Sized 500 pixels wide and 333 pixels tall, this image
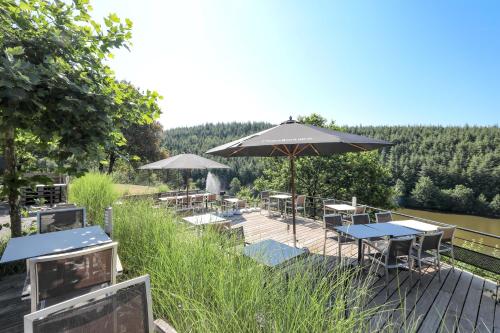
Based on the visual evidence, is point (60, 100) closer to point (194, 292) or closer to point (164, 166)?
point (194, 292)

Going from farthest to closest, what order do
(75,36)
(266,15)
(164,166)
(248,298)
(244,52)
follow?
(244,52) → (164,166) → (266,15) → (75,36) → (248,298)

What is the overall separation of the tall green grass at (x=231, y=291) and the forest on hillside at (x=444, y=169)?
39.1 m

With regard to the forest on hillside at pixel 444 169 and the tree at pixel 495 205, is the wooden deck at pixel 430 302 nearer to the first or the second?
the forest on hillside at pixel 444 169

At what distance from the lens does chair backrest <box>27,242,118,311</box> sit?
176 centimetres

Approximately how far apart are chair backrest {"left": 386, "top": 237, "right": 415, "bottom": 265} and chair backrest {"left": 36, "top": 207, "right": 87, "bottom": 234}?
4717 millimetres

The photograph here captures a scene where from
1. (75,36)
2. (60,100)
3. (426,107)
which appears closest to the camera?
(60,100)

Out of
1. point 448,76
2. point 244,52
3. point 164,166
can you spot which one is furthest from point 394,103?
point 164,166

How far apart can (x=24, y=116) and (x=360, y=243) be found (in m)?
4.56

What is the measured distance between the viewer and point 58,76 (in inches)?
90.7

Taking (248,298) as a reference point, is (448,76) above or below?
above

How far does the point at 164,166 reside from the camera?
7.80m

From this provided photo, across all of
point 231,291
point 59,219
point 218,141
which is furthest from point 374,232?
point 218,141

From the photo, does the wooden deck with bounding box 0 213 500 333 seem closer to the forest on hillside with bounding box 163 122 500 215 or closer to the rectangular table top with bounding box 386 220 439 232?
the rectangular table top with bounding box 386 220 439 232

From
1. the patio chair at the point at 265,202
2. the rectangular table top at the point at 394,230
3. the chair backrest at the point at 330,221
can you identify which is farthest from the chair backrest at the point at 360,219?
the patio chair at the point at 265,202
